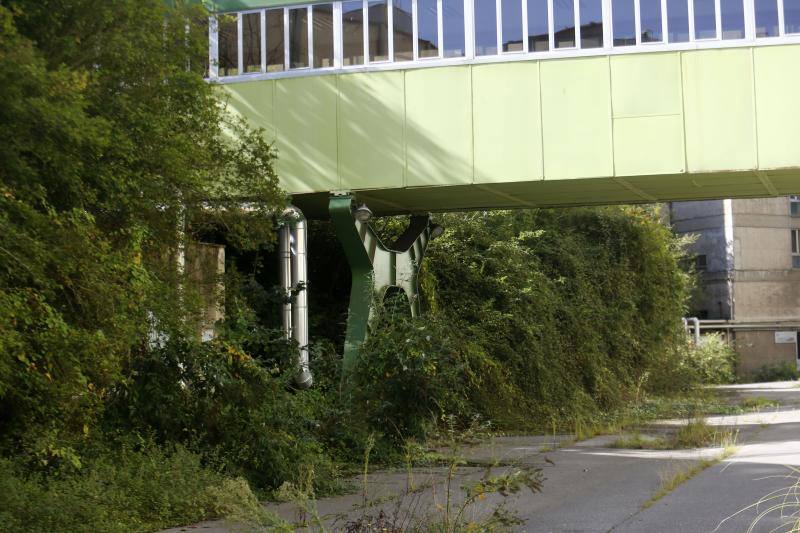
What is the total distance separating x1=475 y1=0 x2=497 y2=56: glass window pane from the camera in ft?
57.0

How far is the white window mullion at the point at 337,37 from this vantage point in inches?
706

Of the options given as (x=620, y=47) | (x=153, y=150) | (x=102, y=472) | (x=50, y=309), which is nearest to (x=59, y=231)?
(x=50, y=309)

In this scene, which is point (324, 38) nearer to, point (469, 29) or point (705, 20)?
point (469, 29)

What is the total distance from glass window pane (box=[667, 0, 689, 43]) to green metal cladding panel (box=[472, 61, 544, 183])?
7.16ft

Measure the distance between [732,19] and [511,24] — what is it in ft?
11.4

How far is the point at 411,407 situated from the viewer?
15.4 m

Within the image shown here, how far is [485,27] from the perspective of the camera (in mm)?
17391

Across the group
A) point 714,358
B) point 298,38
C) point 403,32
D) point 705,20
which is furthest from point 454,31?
point 714,358

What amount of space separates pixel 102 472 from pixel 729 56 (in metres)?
11.3

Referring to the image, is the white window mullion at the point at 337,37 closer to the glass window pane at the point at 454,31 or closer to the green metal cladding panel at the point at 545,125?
the green metal cladding panel at the point at 545,125

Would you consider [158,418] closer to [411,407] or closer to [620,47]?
[411,407]

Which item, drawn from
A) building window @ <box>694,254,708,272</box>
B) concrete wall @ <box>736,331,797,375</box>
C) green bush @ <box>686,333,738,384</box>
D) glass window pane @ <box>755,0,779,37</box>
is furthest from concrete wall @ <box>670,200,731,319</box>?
glass window pane @ <box>755,0,779,37</box>

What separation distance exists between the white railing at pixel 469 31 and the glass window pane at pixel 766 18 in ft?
0.05

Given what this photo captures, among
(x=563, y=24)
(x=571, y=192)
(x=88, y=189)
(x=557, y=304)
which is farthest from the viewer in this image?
(x=557, y=304)
